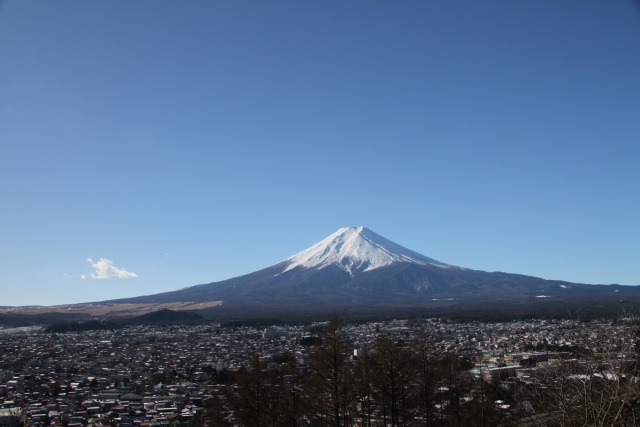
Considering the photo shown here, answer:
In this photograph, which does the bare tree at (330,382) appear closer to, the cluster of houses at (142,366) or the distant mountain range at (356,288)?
the cluster of houses at (142,366)

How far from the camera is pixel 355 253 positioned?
160m

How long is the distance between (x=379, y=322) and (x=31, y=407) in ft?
161

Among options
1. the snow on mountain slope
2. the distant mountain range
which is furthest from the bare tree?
the snow on mountain slope

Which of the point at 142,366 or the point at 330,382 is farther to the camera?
the point at 142,366

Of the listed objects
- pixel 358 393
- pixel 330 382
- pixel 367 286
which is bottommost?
pixel 358 393

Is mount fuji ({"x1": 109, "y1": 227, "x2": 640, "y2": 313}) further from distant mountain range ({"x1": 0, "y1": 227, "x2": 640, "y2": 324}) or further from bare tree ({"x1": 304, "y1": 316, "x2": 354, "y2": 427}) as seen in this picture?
bare tree ({"x1": 304, "y1": 316, "x2": 354, "y2": 427})

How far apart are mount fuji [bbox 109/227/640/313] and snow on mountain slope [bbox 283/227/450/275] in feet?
0.96

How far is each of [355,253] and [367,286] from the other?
93.0 feet

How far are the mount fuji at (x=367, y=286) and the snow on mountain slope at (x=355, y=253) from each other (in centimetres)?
29

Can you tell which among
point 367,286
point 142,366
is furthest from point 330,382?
point 367,286

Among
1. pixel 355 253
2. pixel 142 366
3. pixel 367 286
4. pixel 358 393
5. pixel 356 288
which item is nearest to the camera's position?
pixel 358 393

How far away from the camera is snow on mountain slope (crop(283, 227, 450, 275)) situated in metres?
151

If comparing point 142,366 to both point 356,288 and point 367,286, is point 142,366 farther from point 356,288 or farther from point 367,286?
point 367,286

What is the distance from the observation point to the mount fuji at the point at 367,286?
11362 cm
